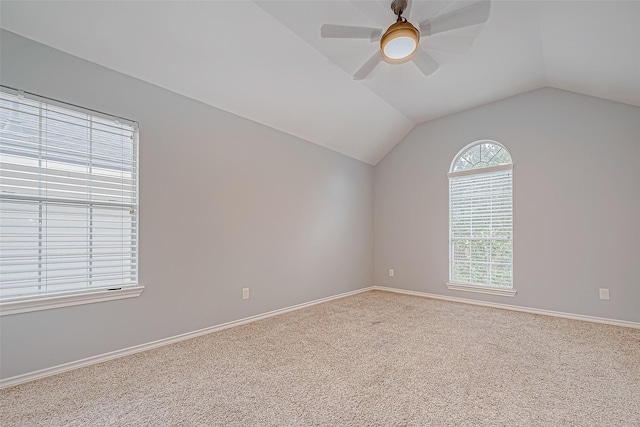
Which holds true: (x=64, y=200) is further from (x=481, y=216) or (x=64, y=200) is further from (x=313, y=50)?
(x=481, y=216)

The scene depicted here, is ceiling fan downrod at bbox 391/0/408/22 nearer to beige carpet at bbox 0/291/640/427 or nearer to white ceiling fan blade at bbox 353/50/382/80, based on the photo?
white ceiling fan blade at bbox 353/50/382/80

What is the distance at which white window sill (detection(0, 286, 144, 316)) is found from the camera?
2029mm

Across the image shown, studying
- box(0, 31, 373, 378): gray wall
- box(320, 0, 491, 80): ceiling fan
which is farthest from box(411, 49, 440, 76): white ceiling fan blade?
box(0, 31, 373, 378): gray wall

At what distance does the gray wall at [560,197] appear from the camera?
3281 millimetres

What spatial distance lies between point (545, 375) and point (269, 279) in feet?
9.12

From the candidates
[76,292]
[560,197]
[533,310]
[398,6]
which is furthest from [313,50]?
[533,310]

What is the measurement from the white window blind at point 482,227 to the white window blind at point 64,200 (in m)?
4.17

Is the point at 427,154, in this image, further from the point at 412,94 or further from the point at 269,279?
the point at 269,279

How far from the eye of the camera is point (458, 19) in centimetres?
202

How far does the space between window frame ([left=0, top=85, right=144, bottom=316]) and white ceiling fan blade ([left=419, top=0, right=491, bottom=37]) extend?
2.54 m

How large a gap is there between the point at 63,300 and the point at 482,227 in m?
4.76

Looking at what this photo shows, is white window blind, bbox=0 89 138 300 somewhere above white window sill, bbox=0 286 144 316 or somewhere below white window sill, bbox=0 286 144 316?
above

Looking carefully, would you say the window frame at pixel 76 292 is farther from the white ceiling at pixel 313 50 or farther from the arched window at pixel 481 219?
the arched window at pixel 481 219

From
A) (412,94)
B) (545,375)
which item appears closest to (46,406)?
(545,375)
